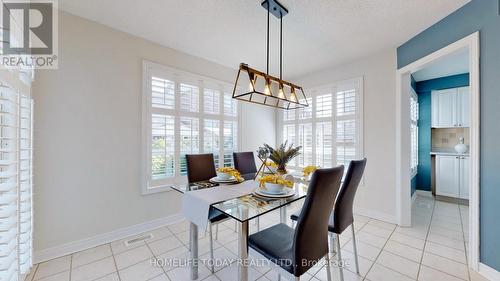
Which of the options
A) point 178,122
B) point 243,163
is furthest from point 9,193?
point 243,163

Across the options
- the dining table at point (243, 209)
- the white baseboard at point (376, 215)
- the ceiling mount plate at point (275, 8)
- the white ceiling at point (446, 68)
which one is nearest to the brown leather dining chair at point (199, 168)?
the dining table at point (243, 209)

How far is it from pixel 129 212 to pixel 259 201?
2.04 meters

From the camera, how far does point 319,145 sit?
12.8 ft

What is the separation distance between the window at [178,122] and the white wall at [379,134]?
8.02ft

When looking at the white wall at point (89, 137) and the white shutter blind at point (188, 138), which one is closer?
the white wall at point (89, 137)

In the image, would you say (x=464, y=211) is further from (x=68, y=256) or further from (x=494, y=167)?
(x=68, y=256)

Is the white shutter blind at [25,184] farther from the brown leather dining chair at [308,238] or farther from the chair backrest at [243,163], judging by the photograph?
the chair backrest at [243,163]

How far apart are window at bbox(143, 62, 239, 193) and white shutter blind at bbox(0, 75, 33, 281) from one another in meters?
1.13

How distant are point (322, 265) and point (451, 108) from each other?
445cm

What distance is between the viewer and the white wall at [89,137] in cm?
206

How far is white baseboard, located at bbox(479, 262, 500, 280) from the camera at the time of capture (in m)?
1.71

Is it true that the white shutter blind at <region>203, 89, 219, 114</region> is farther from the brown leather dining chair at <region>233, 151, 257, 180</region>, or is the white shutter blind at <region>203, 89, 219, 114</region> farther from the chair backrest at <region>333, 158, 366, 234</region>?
the chair backrest at <region>333, 158, 366, 234</region>

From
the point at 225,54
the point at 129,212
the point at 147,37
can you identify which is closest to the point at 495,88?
the point at 225,54

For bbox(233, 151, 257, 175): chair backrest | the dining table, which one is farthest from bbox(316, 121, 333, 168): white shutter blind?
the dining table
